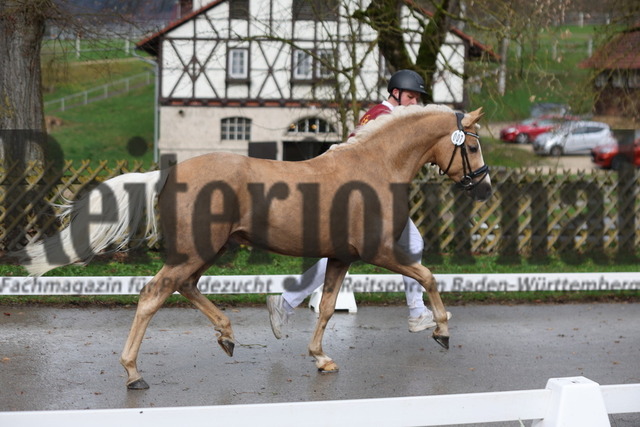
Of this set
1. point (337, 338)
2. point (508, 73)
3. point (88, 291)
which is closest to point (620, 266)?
point (508, 73)

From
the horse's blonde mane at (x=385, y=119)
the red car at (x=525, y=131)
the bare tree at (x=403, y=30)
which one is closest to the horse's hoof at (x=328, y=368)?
the horse's blonde mane at (x=385, y=119)

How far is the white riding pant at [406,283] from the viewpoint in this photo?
692 cm

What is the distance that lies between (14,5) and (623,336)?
880cm

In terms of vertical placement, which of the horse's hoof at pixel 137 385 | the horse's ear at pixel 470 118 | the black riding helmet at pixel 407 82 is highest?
the black riding helmet at pixel 407 82

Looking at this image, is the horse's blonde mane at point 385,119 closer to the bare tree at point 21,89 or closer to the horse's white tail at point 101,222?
the horse's white tail at point 101,222

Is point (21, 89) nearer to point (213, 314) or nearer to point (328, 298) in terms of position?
point (213, 314)

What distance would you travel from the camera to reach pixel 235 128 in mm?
31547

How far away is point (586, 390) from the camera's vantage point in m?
4.11

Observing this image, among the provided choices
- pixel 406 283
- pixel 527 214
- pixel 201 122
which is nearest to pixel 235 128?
pixel 201 122

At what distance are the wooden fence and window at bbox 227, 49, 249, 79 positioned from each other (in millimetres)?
18285

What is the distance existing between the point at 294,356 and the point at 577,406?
10.5 ft

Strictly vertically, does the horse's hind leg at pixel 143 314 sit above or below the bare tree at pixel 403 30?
below

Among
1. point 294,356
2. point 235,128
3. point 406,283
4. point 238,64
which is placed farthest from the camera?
point 235,128

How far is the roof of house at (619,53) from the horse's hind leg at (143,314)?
11.6 metres
